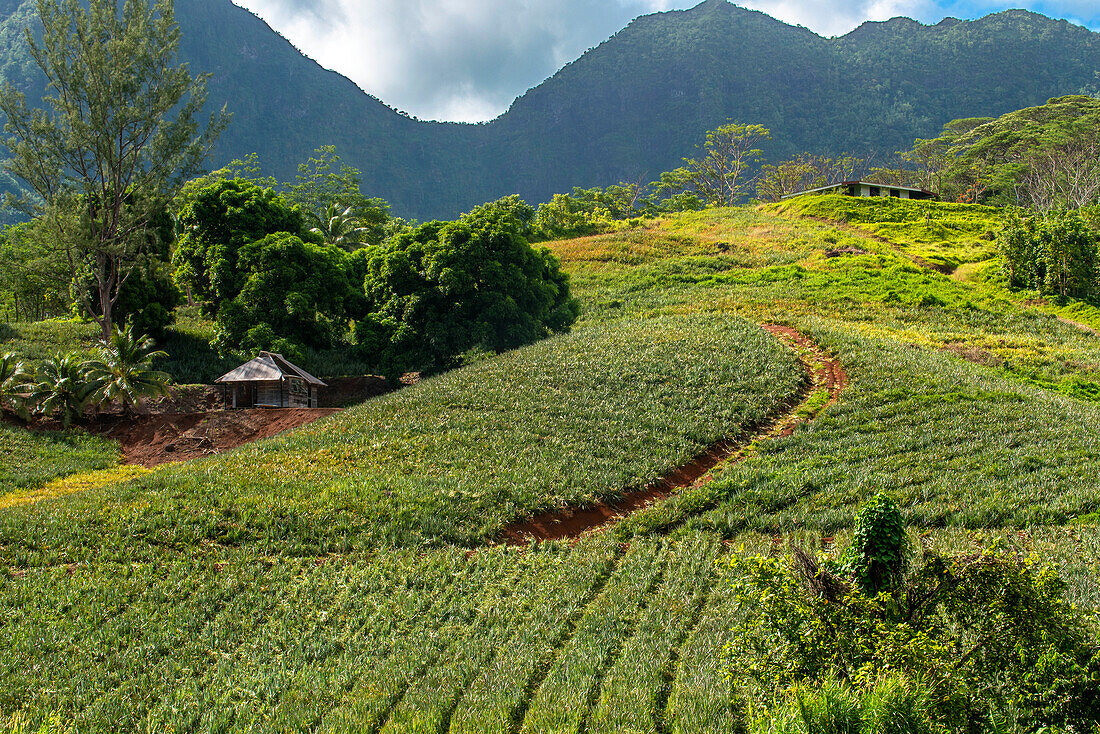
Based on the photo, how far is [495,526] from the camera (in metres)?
12.5

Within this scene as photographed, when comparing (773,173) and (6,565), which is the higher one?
(773,173)

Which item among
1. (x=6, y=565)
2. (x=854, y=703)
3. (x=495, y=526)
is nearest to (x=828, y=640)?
(x=854, y=703)

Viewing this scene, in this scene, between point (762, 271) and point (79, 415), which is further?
point (762, 271)

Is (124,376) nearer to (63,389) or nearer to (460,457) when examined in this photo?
(63,389)

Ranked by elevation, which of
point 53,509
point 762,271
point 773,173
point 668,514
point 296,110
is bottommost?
point 668,514

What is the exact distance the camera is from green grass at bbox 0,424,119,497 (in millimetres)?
16812

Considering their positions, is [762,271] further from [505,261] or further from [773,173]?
[773,173]

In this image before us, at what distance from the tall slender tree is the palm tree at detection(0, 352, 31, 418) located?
538cm

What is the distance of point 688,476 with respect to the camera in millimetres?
15211

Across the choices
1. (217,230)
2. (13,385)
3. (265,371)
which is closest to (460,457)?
(265,371)

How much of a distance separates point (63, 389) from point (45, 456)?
115 inches

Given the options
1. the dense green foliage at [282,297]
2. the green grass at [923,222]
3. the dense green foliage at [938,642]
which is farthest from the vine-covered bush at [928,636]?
the green grass at [923,222]

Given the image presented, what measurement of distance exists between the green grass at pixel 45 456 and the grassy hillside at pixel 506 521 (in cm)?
390

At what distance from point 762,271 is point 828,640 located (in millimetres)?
35483
